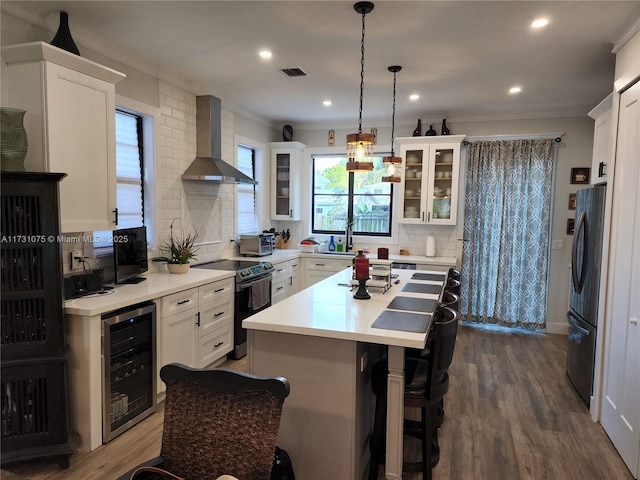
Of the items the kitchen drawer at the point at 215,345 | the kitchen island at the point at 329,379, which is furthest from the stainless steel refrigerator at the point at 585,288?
the kitchen drawer at the point at 215,345

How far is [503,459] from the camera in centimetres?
254

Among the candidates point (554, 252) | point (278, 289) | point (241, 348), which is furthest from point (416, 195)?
point (241, 348)

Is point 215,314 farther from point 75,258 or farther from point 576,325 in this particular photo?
point 576,325

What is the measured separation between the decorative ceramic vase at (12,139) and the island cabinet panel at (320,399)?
5.51 feet

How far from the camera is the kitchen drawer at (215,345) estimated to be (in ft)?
11.7

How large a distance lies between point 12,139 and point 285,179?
406 cm

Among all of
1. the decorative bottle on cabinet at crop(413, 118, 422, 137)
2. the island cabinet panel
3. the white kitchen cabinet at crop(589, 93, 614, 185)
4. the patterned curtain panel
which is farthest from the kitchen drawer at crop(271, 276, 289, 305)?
the white kitchen cabinet at crop(589, 93, 614, 185)

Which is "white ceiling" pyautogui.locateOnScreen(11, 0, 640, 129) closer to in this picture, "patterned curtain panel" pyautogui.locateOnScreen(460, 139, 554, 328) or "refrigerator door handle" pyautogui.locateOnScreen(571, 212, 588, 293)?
"patterned curtain panel" pyautogui.locateOnScreen(460, 139, 554, 328)

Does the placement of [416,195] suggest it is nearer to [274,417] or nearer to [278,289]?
[278,289]

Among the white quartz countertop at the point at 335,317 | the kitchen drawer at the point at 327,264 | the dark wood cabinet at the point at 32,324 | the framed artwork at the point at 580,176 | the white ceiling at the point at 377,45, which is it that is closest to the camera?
the white quartz countertop at the point at 335,317

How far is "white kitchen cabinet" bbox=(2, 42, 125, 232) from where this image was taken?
2.42m

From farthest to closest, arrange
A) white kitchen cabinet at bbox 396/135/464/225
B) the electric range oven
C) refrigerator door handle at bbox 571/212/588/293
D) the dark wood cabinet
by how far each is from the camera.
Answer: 1. white kitchen cabinet at bbox 396/135/464/225
2. the electric range oven
3. refrigerator door handle at bbox 571/212/588/293
4. the dark wood cabinet

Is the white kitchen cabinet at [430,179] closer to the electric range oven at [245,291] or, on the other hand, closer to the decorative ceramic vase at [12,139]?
the electric range oven at [245,291]

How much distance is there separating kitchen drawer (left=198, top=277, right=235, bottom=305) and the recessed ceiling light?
3.19m
